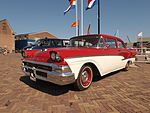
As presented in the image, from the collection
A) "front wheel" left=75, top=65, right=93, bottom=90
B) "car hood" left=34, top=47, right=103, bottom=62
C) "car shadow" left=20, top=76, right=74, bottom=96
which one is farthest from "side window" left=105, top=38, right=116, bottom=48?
"car shadow" left=20, top=76, right=74, bottom=96

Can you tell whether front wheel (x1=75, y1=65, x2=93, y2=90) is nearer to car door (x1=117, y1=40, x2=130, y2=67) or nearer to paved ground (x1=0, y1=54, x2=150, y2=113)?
paved ground (x1=0, y1=54, x2=150, y2=113)

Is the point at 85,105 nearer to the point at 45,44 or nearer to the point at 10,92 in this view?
the point at 10,92

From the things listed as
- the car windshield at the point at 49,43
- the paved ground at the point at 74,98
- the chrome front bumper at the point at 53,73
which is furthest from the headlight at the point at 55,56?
the car windshield at the point at 49,43

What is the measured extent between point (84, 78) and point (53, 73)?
1.05m

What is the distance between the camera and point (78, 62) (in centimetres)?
405

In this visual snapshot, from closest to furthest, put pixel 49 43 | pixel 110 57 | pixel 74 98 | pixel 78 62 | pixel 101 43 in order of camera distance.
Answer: pixel 74 98
pixel 78 62
pixel 101 43
pixel 110 57
pixel 49 43

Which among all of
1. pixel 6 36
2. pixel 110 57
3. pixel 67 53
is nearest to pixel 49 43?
pixel 110 57

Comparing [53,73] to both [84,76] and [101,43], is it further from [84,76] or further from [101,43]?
[101,43]

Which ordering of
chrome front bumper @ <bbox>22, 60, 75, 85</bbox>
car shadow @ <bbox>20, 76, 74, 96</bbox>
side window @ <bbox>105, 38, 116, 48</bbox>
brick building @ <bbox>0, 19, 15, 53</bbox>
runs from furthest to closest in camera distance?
brick building @ <bbox>0, 19, 15, 53</bbox> → side window @ <bbox>105, 38, 116, 48</bbox> → car shadow @ <bbox>20, 76, 74, 96</bbox> → chrome front bumper @ <bbox>22, 60, 75, 85</bbox>

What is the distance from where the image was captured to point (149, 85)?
5.00 meters

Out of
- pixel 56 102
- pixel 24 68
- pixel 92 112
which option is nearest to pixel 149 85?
pixel 92 112

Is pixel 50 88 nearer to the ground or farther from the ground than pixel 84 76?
nearer to the ground

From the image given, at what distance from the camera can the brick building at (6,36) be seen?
43.8 meters

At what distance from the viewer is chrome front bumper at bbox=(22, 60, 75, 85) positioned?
3.71 metres
